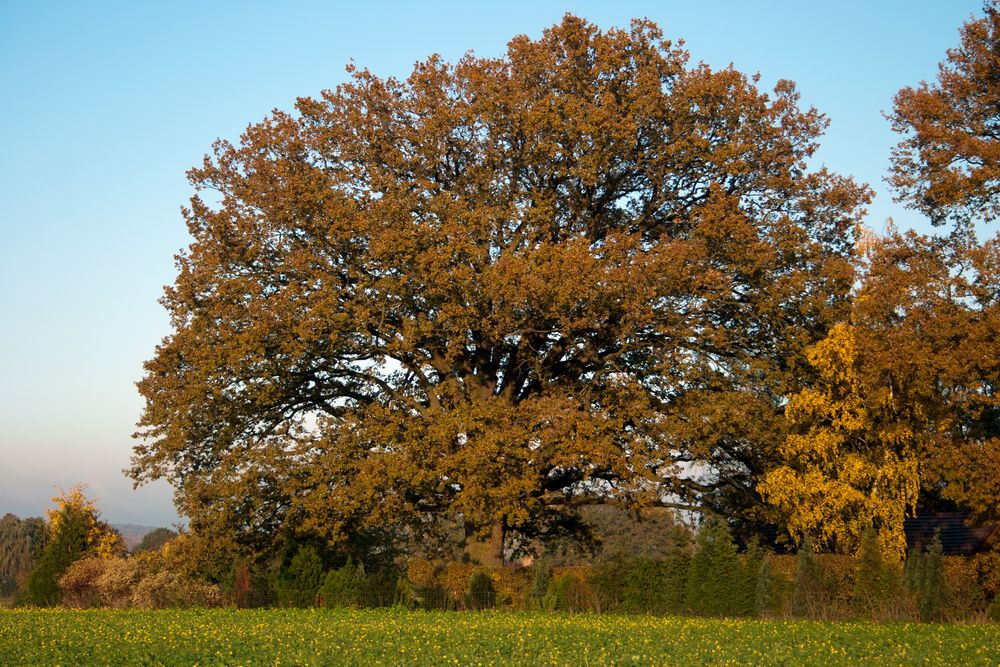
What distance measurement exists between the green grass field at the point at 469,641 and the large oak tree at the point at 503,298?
4.93 m

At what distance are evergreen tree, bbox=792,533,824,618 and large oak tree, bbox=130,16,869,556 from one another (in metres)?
2.99

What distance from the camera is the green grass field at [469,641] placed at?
1166 centimetres

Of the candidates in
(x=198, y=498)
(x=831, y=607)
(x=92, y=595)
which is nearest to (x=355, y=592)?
(x=198, y=498)

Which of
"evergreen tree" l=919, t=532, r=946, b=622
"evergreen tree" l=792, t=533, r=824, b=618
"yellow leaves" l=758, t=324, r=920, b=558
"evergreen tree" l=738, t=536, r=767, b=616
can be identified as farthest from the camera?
"yellow leaves" l=758, t=324, r=920, b=558

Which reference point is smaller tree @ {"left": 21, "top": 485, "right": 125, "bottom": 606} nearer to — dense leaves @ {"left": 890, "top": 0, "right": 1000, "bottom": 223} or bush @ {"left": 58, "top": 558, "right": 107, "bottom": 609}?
bush @ {"left": 58, "top": 558, "right": 107, "bottom": 609}

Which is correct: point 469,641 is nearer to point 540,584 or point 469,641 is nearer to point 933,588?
point 540,584

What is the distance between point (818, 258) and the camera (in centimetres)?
2316

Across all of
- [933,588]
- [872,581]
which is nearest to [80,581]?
[872,581]

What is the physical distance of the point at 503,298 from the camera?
831 inches

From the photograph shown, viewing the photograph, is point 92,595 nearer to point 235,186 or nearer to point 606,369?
point 235,186

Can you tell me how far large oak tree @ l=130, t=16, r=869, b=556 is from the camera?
68.6 ft

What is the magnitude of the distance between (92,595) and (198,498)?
460cm

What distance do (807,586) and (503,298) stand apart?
8254 millimetres

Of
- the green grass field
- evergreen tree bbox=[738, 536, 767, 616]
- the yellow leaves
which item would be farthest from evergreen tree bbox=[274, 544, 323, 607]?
the yellow leaves
